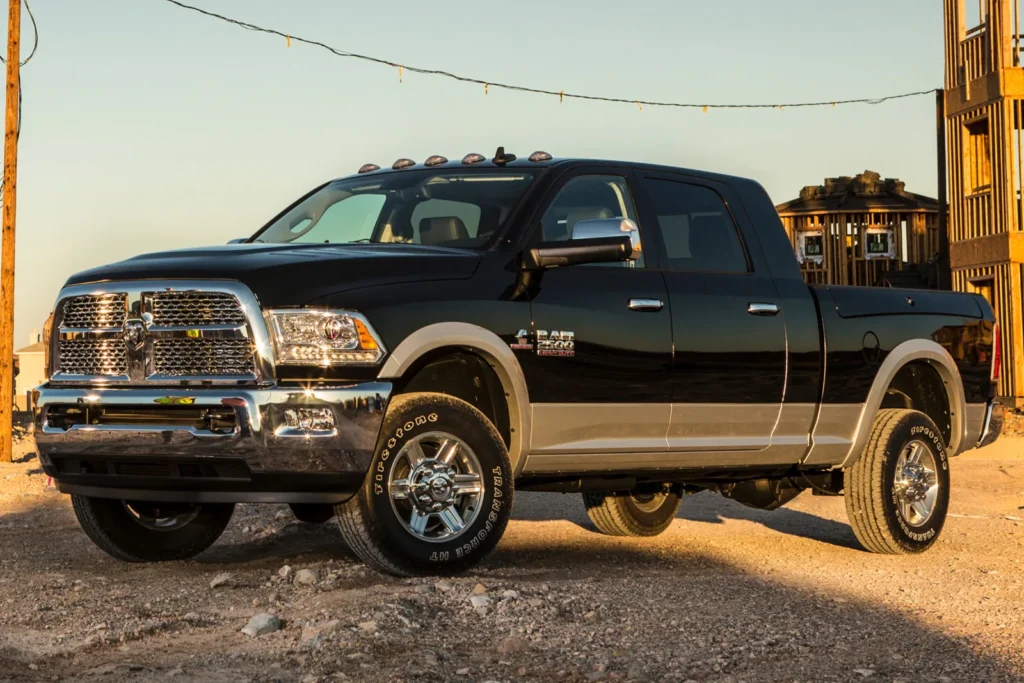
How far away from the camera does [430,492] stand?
21.9ft

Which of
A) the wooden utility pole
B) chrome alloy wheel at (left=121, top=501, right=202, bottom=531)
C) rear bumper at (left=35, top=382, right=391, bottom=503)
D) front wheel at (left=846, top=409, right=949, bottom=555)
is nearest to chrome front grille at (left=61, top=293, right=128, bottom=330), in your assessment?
rear bumper at (left=35, top=382, right=391, bottom=503)

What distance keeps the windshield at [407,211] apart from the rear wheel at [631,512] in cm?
254

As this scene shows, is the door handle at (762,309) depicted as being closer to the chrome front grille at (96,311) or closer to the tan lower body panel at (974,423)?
the tan lower body panel at (974,423)

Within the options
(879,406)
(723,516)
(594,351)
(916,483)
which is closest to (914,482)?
(916,483)

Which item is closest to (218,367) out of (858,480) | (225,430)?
(225,430)

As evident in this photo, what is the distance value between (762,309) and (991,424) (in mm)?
2480

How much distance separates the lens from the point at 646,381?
7535 millimetres

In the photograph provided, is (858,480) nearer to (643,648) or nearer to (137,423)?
(643,648)

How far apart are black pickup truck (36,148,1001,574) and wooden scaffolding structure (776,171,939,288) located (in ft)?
95.0

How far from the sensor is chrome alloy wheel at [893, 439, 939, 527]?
9016mm

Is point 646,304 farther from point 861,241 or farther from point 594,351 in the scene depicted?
point 861,241

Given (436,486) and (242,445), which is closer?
(242,445)

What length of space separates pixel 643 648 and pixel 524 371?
5.89 feet

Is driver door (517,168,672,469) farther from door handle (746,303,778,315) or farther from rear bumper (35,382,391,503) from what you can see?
rear bumper (35,382,391,503)
